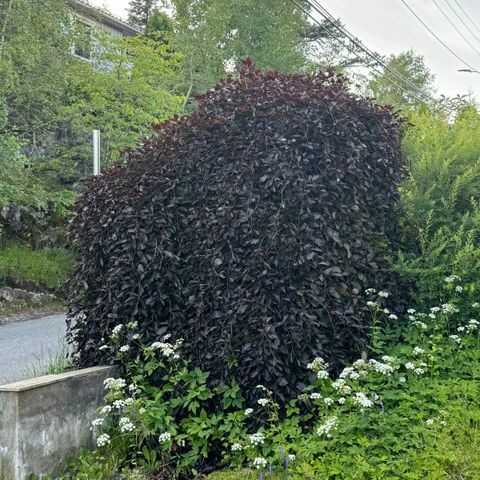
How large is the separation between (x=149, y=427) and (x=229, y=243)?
104 cm

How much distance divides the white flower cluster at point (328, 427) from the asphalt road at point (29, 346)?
2.51 metres

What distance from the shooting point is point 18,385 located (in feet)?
7.93

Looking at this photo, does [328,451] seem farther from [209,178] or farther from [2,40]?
[2,40]

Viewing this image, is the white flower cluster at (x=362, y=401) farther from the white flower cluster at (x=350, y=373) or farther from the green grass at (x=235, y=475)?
the green grass at (x=235, y=475)

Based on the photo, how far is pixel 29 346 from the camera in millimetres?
6195

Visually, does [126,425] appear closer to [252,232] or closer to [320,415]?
[320,415]

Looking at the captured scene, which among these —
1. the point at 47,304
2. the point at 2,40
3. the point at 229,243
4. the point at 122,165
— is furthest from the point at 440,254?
the point at 2,40

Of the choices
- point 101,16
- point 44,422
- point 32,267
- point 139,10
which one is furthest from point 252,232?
point 139,10

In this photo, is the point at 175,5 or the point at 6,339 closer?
the point at 6,339

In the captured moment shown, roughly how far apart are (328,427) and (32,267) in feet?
28.6

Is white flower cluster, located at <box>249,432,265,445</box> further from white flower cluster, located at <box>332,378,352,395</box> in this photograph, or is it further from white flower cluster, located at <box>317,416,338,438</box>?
white flower cluster, located at <box>332,378,352,395</box>

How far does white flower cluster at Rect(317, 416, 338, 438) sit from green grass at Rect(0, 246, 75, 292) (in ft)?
25.4

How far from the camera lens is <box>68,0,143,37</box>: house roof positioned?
14018 mm

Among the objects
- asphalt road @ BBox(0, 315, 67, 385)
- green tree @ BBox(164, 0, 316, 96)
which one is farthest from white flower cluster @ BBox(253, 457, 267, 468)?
green tree @ BBox(164, 0, 316, 96)
